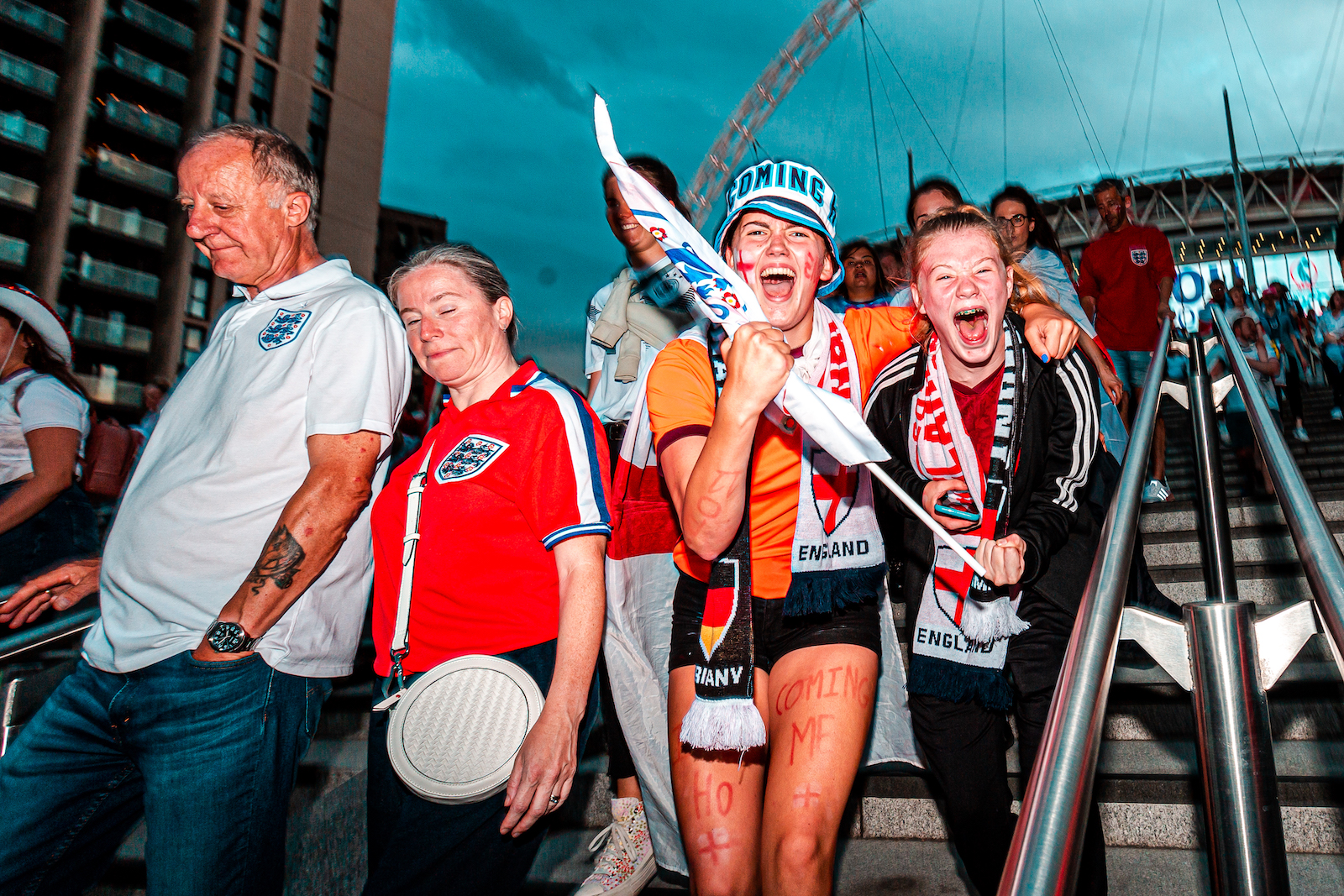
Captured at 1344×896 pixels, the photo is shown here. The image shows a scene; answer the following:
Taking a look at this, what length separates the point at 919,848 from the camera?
309cm

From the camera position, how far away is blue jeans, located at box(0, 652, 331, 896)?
72.0 inches

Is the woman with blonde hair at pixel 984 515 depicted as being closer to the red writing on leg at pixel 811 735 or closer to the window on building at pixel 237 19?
the red writing on leg at pixel 811 735

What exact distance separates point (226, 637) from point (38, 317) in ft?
8.33

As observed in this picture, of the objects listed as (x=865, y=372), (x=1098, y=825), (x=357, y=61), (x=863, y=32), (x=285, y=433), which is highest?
(x=357, y=61)

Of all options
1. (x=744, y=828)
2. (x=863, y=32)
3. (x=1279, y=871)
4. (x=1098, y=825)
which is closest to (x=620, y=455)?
(x=744, y=828)

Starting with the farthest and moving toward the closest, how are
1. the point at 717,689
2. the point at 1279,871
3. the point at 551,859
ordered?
the point at 551,859, the point at 717,689, the point at 1279,871

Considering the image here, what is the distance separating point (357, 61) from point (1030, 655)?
55390 mm

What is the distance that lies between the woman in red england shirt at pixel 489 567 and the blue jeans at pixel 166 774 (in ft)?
0.78

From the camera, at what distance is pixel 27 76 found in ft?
115

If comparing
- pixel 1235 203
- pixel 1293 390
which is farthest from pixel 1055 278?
pixel 1235 203

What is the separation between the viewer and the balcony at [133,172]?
3812 centimetres

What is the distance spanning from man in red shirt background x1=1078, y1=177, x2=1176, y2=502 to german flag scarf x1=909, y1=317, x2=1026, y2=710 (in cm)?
406

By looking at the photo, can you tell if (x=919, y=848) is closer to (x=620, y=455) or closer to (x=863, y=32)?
(x=620, y=455)

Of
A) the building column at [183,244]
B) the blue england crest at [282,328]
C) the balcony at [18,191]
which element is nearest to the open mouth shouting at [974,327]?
the blue england crest at [282,328]
